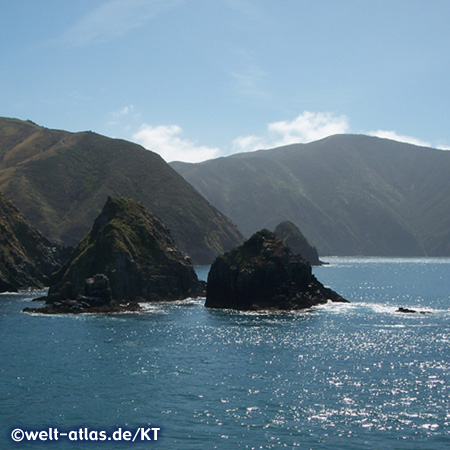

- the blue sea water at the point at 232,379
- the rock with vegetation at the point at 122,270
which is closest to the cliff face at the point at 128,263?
the rock with vegetation at the point at 122,270

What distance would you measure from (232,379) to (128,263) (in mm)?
63601

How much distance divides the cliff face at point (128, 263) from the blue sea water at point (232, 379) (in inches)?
713

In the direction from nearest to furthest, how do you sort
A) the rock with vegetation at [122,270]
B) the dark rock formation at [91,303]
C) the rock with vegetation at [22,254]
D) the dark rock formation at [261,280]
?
the dark rock formation at [91,303], the rock with vegetation at [122,270], the dark rock formation at [261,280], the rock with vegetation at [22,254]

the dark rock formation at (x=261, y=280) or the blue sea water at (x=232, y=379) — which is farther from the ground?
the dark rock formation at (x=261, y=280)

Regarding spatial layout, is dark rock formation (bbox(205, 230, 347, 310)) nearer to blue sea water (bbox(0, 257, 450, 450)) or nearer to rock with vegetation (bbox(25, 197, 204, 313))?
blue sea water (bbox(0, 257, 450, 450))

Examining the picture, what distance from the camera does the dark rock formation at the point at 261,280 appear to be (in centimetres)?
10650

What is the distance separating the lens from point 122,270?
368 feet

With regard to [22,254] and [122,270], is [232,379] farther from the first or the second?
[22,254]

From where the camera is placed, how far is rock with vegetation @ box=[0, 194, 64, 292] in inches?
5315

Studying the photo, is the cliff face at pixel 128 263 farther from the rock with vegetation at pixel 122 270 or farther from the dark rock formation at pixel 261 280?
the dark rock formation at pixel 261 280

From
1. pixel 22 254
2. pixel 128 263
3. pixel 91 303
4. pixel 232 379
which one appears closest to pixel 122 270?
pixel 128 263

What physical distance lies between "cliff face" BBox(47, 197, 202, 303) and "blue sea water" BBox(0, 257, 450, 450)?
59.4ft

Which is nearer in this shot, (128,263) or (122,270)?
(122,270)

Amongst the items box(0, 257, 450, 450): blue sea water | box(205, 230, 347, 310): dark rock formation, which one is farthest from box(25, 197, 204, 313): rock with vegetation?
box(205, 230, 347, 310): dark rock formation
